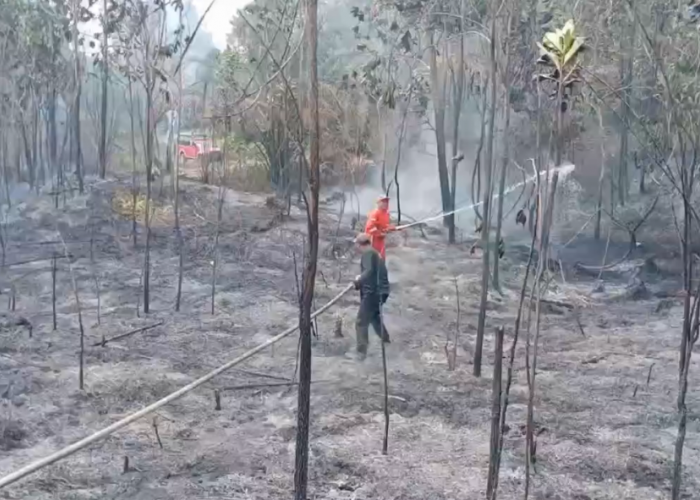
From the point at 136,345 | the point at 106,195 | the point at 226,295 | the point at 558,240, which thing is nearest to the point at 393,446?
the point at 136,345

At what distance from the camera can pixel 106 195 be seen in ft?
61.1

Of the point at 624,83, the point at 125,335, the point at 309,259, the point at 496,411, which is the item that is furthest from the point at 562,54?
the point at 624,83

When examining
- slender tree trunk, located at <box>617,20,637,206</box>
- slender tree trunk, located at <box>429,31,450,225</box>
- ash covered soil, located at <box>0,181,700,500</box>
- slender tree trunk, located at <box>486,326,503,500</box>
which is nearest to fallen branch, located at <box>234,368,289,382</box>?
ash covered soil, located at <box>0,181,700,500</box>

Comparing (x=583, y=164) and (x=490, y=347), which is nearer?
(x=490, y=347)

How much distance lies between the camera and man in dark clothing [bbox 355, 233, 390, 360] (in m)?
8.46

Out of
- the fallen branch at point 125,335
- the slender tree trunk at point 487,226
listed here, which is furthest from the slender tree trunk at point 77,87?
the slender tree trunk at point 487,226

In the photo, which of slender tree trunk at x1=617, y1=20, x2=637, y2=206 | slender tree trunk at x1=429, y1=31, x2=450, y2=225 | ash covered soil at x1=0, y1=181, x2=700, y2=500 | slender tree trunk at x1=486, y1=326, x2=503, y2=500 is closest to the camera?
slender tree trunk at x1=486, y1=326, x2=503, y2=500

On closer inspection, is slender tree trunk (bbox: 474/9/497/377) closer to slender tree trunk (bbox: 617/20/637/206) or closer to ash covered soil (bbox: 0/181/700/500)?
ash covered soil (bbox: 0/181/700/500)

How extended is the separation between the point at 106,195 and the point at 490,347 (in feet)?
39.0

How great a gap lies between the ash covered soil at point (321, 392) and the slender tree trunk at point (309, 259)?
1.30 m

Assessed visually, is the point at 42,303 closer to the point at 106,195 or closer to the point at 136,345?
the point at 136,345

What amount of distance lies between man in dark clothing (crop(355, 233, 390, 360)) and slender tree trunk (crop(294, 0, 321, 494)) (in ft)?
11.9

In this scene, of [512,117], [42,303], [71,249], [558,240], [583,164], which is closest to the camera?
[42,303]

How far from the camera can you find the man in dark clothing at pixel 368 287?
846 centimetres
